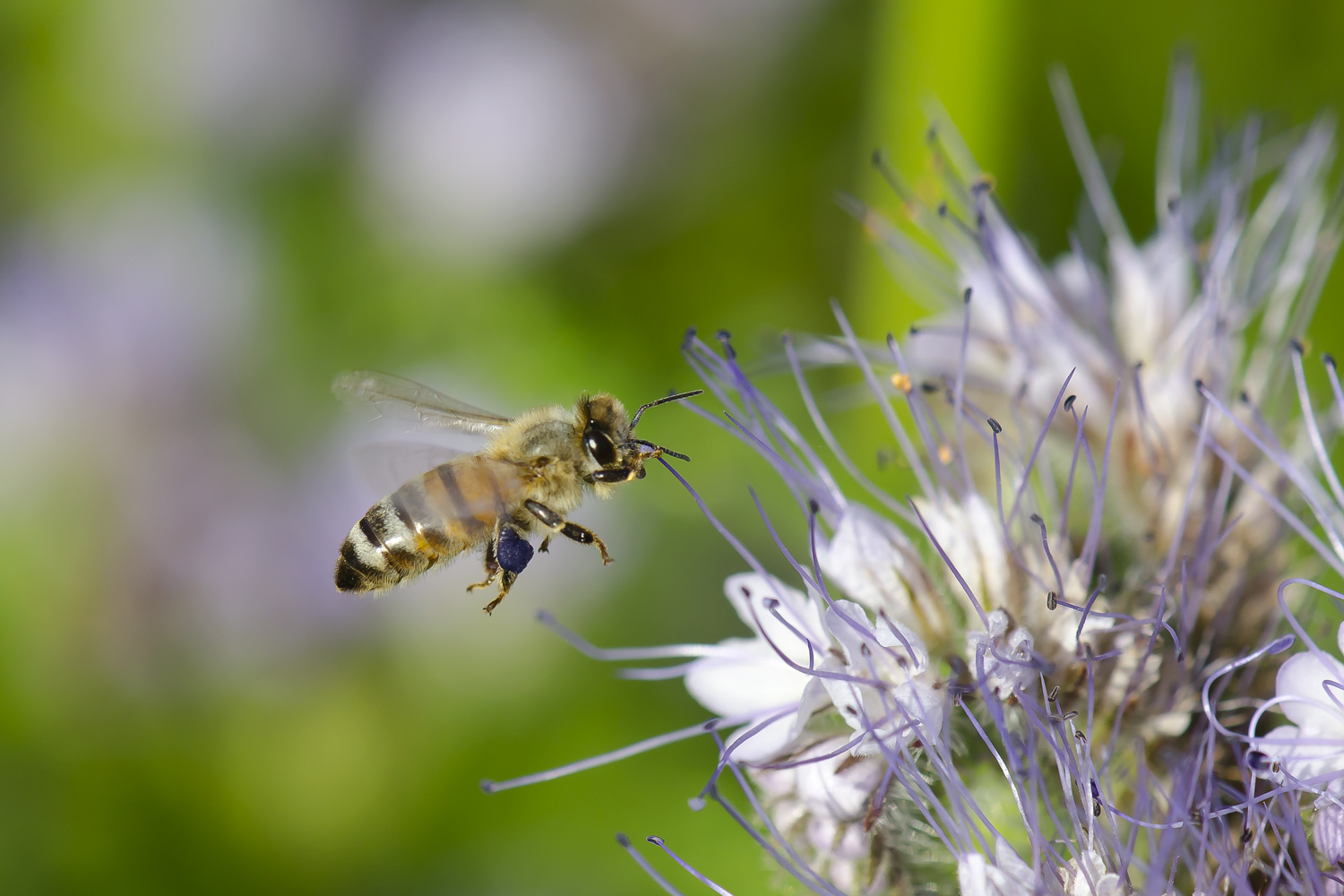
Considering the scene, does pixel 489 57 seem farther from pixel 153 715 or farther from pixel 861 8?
pixel 153 715

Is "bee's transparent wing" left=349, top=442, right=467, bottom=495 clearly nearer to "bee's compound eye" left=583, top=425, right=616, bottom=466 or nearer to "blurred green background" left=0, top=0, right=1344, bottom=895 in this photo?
"bee's compound eye" left=583, top=425, right=616, bottom=466

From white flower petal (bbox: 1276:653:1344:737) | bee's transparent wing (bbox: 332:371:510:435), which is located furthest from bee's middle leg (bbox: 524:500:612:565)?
white flower petal (bbox: 1276:653:1344:737)

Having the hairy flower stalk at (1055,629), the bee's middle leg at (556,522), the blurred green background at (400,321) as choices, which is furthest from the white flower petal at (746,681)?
the blurred green background at (400,321)

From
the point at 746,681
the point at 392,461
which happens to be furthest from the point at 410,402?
the point at 746,681

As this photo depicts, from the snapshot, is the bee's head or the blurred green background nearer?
the bee's head

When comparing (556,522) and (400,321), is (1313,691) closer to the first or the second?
A: (556,522)
